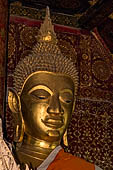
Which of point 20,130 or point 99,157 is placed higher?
point 20,130

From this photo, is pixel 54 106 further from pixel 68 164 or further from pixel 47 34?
pixel 47 34

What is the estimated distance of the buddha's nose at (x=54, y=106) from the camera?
2.92 metres

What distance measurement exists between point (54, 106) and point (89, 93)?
1136 millimetres

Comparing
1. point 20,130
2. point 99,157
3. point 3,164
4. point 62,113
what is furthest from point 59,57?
point 3,164

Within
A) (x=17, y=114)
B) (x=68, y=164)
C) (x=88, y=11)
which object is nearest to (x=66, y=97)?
(x=17, y=114)

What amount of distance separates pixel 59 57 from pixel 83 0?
0.85m

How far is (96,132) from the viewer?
397 cm

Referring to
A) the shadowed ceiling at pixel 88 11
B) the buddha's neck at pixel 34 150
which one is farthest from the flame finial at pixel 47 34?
the buddha's neck at pixel 34 150

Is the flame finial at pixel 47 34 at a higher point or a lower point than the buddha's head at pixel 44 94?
higher

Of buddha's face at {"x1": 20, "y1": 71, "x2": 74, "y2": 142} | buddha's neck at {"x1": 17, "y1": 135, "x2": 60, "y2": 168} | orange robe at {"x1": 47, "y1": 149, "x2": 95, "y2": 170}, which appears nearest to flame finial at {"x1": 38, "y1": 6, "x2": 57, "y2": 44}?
buddha's face at {"x1": 20, "y1": 71, "x2": 74, "y2": 142}

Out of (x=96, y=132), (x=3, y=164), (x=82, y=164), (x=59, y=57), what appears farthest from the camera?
(x=96, y=132)

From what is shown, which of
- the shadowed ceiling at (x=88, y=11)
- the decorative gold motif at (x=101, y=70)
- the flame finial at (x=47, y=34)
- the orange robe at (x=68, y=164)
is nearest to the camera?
the orange robe at (x=68, y=164)

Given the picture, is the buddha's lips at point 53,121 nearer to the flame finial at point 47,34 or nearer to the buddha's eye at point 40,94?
the buddha's eye at point 40,94

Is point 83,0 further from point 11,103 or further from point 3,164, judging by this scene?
point 3,164
